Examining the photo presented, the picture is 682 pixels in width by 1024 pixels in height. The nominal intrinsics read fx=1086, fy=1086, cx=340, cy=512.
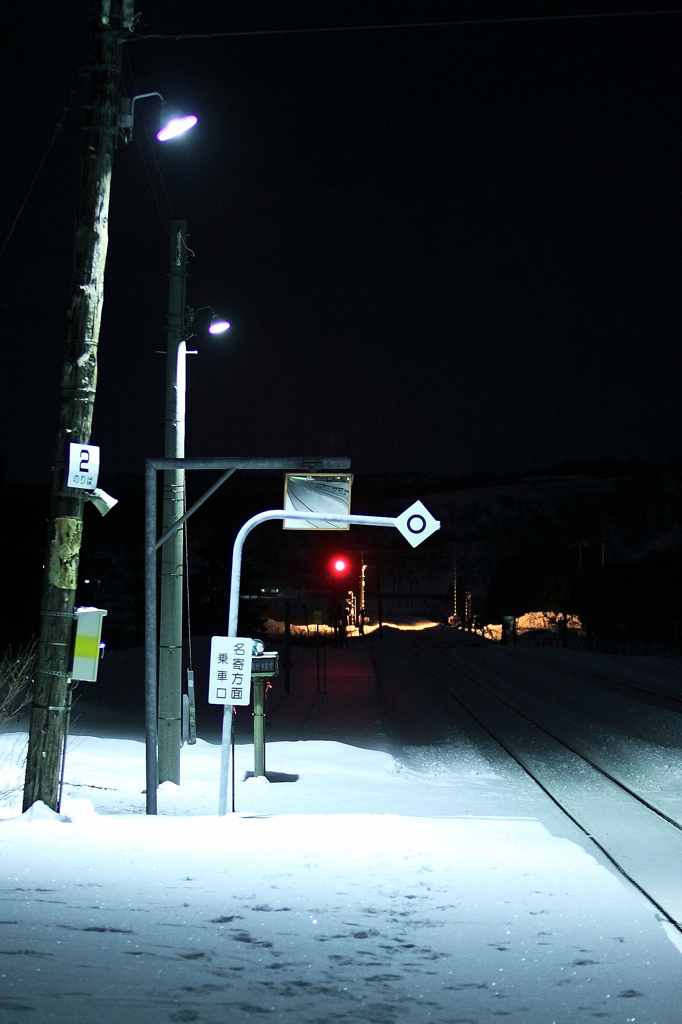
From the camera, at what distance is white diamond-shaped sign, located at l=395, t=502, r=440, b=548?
10211mm

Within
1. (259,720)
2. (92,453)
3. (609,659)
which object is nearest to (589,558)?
(609,659)

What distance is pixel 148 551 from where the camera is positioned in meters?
11.1

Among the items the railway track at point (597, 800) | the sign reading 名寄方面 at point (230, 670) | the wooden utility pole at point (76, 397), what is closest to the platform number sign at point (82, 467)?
the wooden utility pole at point (76, 397)

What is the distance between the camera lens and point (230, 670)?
10922mm

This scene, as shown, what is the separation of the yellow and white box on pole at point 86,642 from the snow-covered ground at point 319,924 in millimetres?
1358

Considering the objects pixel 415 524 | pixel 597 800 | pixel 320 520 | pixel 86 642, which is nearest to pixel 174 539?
Answer: pixel 320 520

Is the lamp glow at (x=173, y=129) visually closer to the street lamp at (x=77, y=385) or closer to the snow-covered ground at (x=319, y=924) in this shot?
the street lamp at (x=77, y=385)

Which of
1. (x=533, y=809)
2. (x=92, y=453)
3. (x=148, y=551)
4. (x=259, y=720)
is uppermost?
(x=92, y=453)

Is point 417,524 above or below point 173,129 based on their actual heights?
below

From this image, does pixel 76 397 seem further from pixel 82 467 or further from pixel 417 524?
pixel 417 524

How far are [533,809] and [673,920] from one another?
18.1 feet

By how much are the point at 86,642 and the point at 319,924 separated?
4.58 metres

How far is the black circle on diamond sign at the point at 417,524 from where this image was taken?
10.3 m

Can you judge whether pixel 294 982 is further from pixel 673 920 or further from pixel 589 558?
pixel 589 558
